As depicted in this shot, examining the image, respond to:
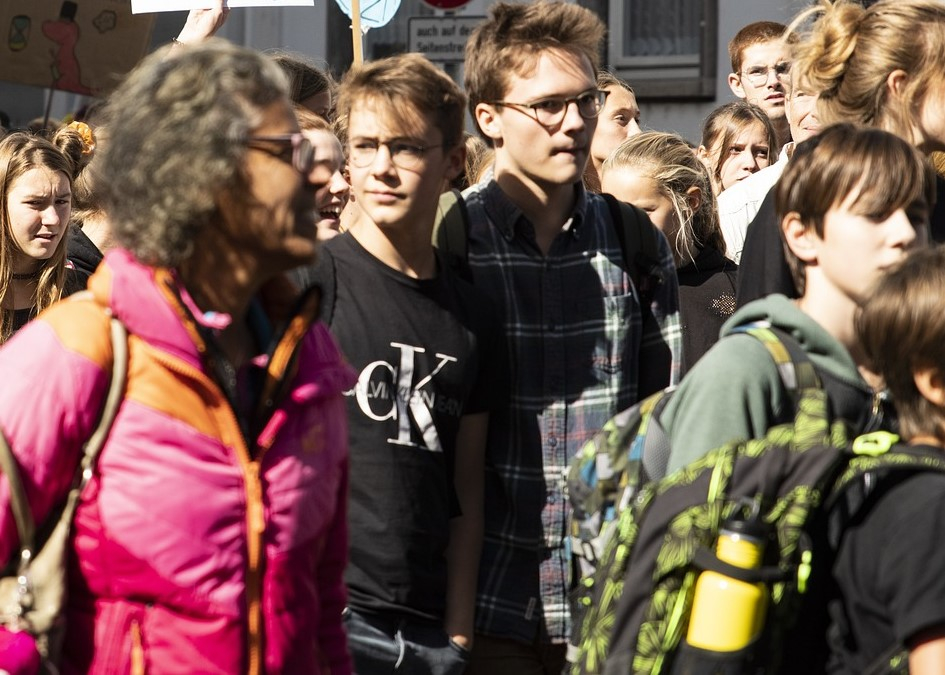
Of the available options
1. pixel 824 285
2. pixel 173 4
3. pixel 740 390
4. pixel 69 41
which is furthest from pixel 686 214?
pixel 69 41

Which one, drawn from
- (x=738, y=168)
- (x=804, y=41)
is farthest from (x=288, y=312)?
(x=738, y=168)

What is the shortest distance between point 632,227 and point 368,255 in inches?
29.8

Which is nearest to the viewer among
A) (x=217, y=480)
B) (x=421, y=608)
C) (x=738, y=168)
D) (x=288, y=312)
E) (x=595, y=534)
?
(x=217, y=480)

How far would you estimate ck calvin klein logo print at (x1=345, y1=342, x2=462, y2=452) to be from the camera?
139 inches

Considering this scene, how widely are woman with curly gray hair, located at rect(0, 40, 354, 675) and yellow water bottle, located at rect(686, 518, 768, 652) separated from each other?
651 millimetres

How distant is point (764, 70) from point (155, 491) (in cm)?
661

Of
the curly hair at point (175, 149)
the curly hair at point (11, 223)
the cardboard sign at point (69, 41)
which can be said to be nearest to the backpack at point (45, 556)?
the curly hair at point (175, 149)

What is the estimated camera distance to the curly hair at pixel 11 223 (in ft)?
18.5

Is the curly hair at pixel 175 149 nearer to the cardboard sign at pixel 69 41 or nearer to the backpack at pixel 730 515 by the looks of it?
the backpack at pixel 730 515

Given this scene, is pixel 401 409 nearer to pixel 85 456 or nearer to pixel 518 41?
pixel 518 41

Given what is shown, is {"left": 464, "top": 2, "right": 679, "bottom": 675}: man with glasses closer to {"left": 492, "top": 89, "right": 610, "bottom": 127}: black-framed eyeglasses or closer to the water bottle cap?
{"left": 492, "top": 89, "right": 610, "bottom": 127}: black-framed eyeglasses

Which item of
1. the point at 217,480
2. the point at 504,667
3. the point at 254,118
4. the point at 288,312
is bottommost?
the point at 504,667

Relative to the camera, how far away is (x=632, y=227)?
4.01 m

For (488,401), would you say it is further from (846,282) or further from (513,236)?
(846,282)
